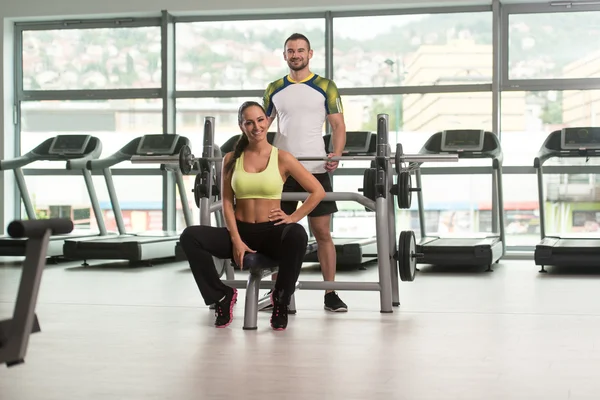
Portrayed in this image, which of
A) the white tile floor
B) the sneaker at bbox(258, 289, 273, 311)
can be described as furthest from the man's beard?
the white tile floor

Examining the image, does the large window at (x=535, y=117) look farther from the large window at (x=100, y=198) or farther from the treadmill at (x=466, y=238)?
the large window at (x=100, y=198)

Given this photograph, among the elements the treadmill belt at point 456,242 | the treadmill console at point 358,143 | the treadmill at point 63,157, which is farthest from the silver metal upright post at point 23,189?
the treadmill belt at point 456,242

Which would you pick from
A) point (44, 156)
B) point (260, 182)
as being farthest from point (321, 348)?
point (44, 156)

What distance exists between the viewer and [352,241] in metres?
7.25

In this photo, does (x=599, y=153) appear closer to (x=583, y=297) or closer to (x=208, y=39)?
(x=583, y=297)

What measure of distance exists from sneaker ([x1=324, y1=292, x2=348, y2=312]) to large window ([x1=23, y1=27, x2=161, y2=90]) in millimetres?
5210

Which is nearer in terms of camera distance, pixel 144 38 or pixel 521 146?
pixel 521 146

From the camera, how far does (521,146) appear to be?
8609 millimetres

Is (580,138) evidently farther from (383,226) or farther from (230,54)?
(230,54)

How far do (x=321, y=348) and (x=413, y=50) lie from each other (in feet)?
19.2

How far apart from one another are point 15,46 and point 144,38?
150cm

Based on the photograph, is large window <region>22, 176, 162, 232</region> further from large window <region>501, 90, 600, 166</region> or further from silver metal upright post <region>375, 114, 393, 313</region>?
silver metal upright post <region>375, 114, 393, 313</region>

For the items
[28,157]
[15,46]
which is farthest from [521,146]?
[15,46]

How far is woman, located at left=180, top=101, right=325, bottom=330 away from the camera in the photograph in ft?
12.9
